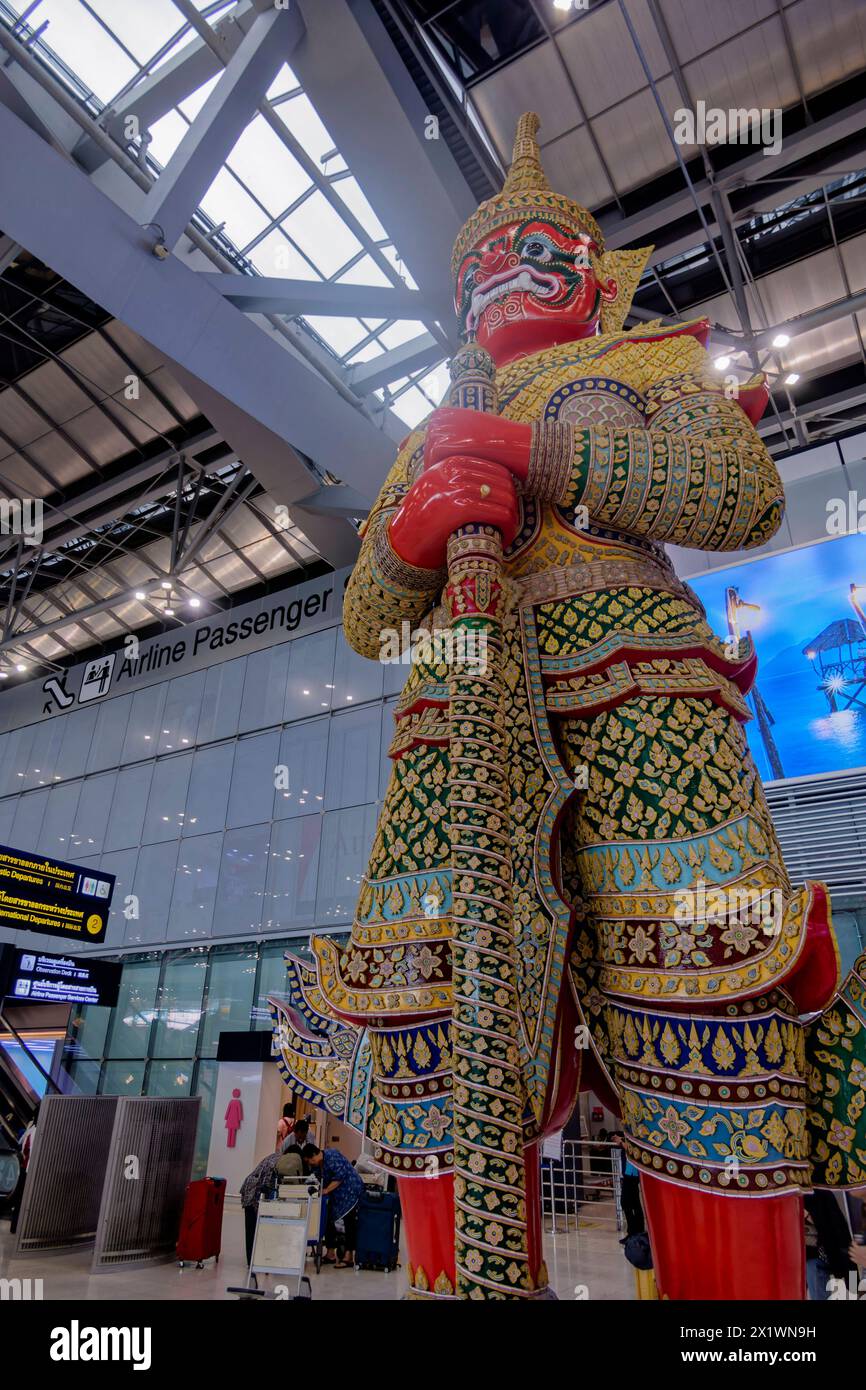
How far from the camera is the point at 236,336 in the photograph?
8.09 metres

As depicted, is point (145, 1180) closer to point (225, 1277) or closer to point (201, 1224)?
point (201, 1224)

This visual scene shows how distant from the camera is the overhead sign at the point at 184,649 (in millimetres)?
17375

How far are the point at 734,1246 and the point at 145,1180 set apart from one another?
8607 millimetres

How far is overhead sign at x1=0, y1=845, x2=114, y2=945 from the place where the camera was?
10570 mm

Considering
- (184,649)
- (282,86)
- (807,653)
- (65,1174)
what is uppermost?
(282,86)

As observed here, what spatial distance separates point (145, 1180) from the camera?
8664 millimetres

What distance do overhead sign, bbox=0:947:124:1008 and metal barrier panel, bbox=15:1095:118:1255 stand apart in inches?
73.6

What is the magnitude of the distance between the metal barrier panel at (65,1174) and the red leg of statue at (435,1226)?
8.33m

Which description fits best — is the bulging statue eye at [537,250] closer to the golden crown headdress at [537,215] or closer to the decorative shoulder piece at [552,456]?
the golden crown headdress at [537,215]

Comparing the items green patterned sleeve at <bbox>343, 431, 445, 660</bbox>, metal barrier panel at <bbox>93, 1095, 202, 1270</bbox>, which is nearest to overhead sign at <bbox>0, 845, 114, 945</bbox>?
metal barrier panel at <bbox>93, 1095, 202, 1270</bbox>

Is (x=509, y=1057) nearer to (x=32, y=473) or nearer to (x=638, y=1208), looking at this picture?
(x=638, y=1208)

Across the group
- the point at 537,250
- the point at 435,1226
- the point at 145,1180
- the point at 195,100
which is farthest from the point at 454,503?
the point at 195,100

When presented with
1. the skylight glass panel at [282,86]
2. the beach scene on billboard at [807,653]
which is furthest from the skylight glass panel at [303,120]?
the beach scene on billboard at [807,653]

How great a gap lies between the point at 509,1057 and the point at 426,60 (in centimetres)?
842
